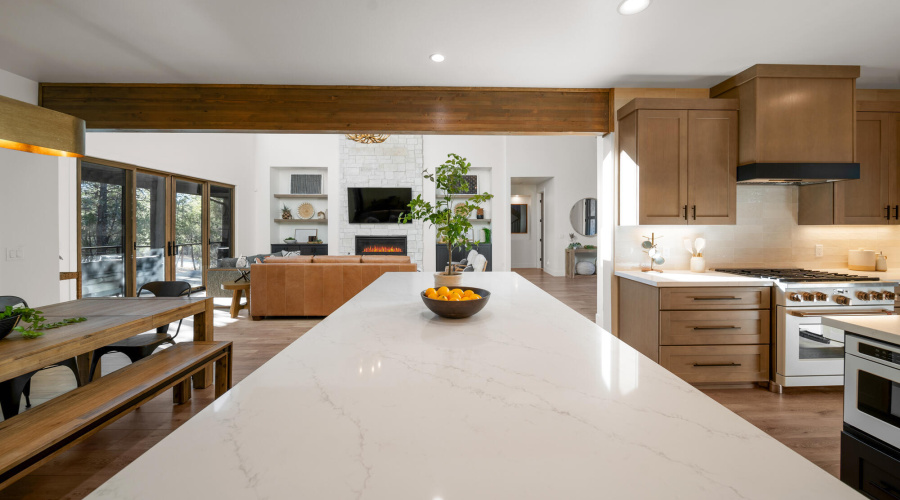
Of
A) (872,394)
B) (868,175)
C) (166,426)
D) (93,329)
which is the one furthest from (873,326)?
(166,426)

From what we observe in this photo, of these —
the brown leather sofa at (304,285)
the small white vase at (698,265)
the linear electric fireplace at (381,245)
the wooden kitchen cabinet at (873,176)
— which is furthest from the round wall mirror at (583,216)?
the wooden kitchen cabinet at (873,176)

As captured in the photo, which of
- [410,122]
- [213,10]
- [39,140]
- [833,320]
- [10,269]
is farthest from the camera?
[410,122]

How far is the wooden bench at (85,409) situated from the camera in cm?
138

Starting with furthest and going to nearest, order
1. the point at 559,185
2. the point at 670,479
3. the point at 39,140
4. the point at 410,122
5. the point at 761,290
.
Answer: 1. the point at 559,185
2. the point at 410,122
3. the point at 761,290
4. the point at 39,140
5. the point at 670,479

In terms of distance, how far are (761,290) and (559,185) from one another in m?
6.08

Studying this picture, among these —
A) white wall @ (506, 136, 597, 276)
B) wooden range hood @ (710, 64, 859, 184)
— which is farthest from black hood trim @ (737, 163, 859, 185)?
white wall @ (506, 136, 597, 276)

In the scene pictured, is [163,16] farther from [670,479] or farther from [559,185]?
[559,185]

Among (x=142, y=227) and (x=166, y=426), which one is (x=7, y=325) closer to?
(x=166, y=426)

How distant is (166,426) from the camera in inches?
90.2

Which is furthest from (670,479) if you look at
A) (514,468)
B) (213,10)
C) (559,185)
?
(559,185)

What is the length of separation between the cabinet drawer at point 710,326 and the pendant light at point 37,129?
342 cm

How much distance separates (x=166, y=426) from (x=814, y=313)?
4.19 meters

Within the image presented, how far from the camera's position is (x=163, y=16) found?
→ 2.43 metres

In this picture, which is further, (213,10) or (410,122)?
(410,122)
